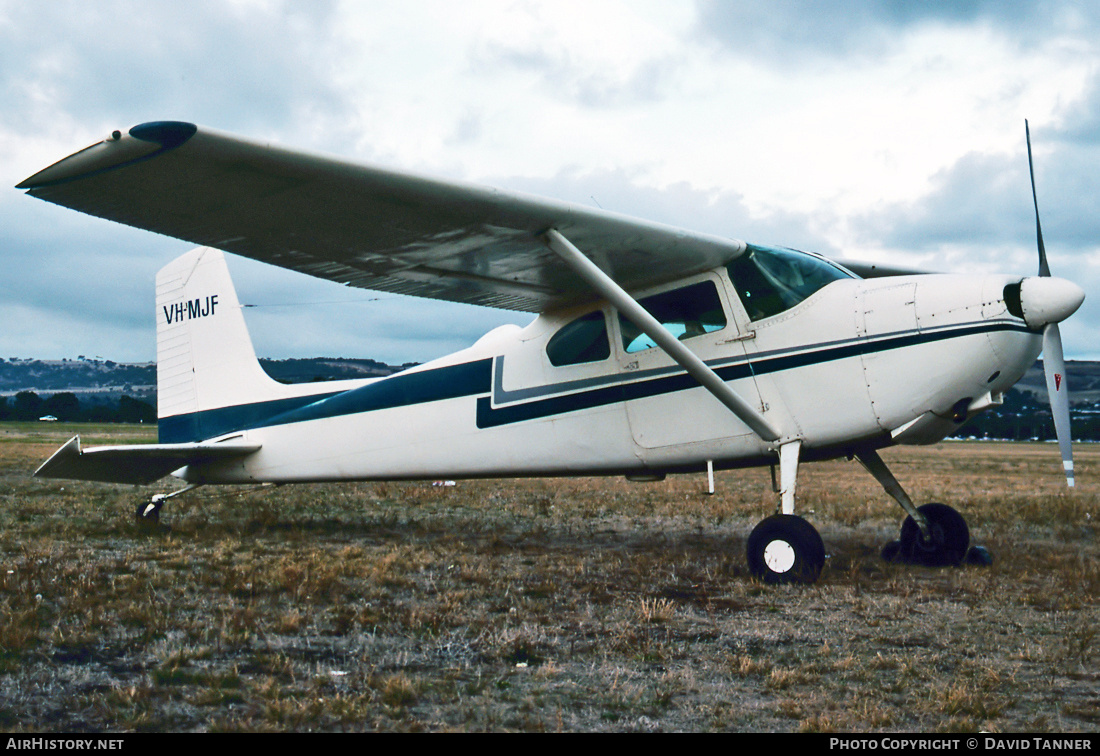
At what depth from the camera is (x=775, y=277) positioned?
6.66 metres

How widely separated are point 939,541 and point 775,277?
9.02ft

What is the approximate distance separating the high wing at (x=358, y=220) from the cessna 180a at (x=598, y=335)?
0.06ft

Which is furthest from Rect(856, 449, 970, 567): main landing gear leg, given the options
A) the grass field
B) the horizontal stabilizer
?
the horizontal stabilizer

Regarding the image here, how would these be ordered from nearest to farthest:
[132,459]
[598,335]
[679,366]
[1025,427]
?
[679,366] → [598,335] → [132,459] → [1025,427]

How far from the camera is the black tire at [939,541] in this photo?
6922mm

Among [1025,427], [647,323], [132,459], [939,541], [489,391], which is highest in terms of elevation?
[1025,427]

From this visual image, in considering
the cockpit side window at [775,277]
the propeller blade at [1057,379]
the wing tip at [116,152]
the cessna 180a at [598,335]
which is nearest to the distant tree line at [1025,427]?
the propeller blade at [1057,379]

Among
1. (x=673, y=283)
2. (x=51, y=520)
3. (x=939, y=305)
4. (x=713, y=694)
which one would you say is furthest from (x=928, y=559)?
(x=51, y=520)

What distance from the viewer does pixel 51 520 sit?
9617 millimetres

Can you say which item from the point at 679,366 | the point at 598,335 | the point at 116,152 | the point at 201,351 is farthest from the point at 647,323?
the point at 201,351

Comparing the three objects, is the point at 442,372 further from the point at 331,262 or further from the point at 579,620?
the point at 579,620

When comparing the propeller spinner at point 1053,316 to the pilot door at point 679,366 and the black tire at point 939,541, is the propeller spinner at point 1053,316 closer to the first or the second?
the black tire at point 939,541

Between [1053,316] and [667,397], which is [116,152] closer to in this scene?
[667,397]

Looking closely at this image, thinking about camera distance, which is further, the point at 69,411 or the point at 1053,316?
the point at 69,411
